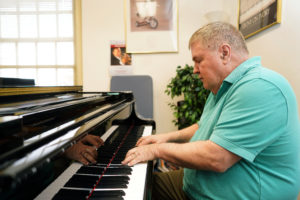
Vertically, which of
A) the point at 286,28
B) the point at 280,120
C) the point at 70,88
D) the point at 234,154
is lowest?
the point at 234,154

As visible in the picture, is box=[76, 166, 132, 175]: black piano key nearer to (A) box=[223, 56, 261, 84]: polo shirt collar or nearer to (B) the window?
(A) box=[223, 56, 261, 84]: polo shirt collar

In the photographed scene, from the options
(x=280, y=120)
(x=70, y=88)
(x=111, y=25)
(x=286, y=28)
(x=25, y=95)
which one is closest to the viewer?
(x=280, y=120)

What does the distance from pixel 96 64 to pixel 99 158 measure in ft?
8.12

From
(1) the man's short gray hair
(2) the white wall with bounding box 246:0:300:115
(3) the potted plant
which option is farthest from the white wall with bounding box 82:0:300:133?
(1) the man's short gray hair

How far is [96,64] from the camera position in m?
3.19

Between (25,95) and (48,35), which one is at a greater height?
(48,35)

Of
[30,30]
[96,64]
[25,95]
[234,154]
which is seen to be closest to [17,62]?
[30,30]

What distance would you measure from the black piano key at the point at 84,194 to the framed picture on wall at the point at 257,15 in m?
1.91

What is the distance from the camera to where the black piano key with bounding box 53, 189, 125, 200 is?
66cm

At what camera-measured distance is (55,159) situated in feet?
1.95

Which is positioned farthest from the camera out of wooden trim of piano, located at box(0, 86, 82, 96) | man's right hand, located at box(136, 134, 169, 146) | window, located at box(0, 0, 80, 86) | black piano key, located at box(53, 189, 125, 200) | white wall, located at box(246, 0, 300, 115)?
window, located at box(0, 0, 80, 86)

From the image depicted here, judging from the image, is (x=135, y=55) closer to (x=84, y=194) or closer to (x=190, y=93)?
(x=190, y=93)

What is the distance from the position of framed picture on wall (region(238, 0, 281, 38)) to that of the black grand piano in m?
1.67

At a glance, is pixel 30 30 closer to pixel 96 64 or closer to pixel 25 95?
pixel 96 64
